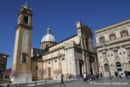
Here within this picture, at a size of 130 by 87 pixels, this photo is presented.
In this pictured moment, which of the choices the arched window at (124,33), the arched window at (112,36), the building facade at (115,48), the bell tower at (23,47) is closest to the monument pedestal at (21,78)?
the bell tower at (23,47)

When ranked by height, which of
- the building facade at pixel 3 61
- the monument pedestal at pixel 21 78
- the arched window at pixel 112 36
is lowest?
the monument pedestal at pixel 21 78

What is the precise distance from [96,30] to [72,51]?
10.9m

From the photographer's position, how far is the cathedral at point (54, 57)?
3067 cm

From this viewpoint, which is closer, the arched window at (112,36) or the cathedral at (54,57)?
the cathedral at (54,57)

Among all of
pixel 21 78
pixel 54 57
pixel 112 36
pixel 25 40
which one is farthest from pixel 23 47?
pixel 112 36

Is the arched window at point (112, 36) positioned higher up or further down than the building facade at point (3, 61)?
higher up

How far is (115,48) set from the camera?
29234 millimetres

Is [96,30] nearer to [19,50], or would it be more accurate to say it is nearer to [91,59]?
[91,59]

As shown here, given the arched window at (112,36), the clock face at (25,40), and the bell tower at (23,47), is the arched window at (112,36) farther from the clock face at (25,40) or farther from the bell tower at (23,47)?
the clock face at (25,40)

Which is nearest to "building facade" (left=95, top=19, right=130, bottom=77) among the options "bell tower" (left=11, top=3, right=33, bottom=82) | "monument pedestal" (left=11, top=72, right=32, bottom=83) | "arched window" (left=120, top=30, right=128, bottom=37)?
"arched window" (left=120, top=30, right=128, bottom=37)

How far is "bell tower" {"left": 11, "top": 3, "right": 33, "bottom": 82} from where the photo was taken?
31141mm

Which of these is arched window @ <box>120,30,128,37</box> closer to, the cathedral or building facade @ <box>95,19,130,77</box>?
building facade @ <box>95,19,130,77</box>

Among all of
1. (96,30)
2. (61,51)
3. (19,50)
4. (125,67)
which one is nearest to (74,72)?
(61,51)

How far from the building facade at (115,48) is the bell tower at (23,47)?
2168 centimetres
